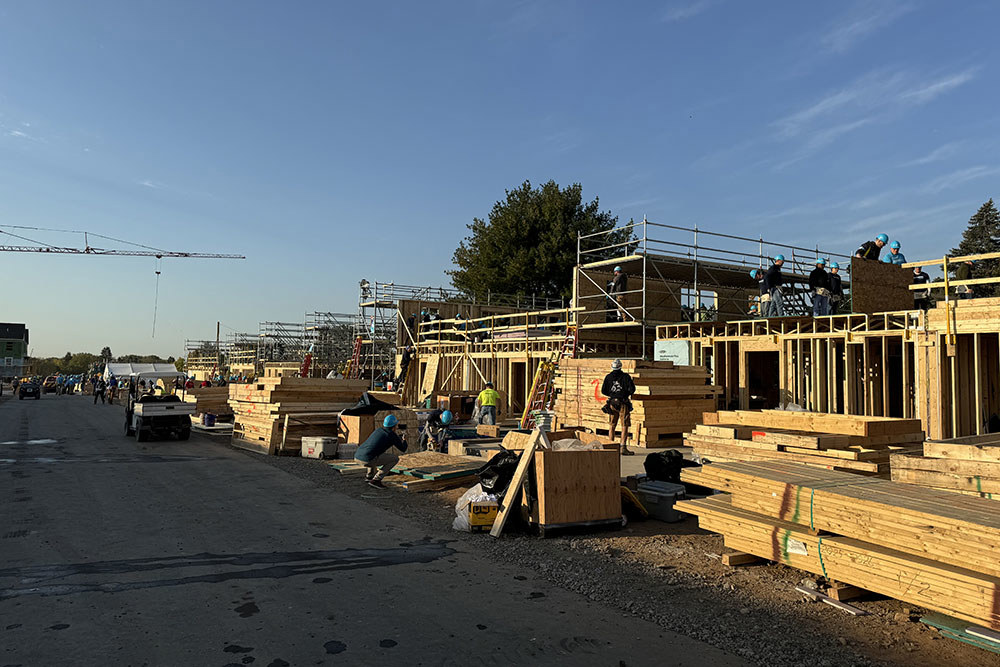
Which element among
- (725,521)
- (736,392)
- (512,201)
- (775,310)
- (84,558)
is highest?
(512,201)

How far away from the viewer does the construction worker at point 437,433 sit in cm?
1531

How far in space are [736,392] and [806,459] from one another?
36.9ft

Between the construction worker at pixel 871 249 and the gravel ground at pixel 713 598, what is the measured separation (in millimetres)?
10898

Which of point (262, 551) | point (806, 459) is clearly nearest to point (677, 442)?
point (806, 459)

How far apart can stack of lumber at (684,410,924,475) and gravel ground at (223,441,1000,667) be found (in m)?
1.63

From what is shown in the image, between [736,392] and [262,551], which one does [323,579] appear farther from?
[736,392]

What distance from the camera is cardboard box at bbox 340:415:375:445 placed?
15820mm

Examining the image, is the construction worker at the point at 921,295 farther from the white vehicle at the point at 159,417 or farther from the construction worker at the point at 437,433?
the white vehicle at the point at 159,417

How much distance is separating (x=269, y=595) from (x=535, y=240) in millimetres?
39704

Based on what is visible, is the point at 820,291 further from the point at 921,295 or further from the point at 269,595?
the point at 269,595

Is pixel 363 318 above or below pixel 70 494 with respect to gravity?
above

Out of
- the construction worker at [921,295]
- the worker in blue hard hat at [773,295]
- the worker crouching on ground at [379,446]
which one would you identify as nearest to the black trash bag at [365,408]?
the worker crouching on ground at [379,446]

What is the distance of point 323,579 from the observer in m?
6.39

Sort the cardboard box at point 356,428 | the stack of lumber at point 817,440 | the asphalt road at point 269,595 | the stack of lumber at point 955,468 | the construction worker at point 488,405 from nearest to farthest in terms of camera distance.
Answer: the asphalt road at point 269,595, the stack of lumber at point 955,468, the stack of lumber at point 817,440, the cardboard box at point 356,428, the construction worker at point 488,405
